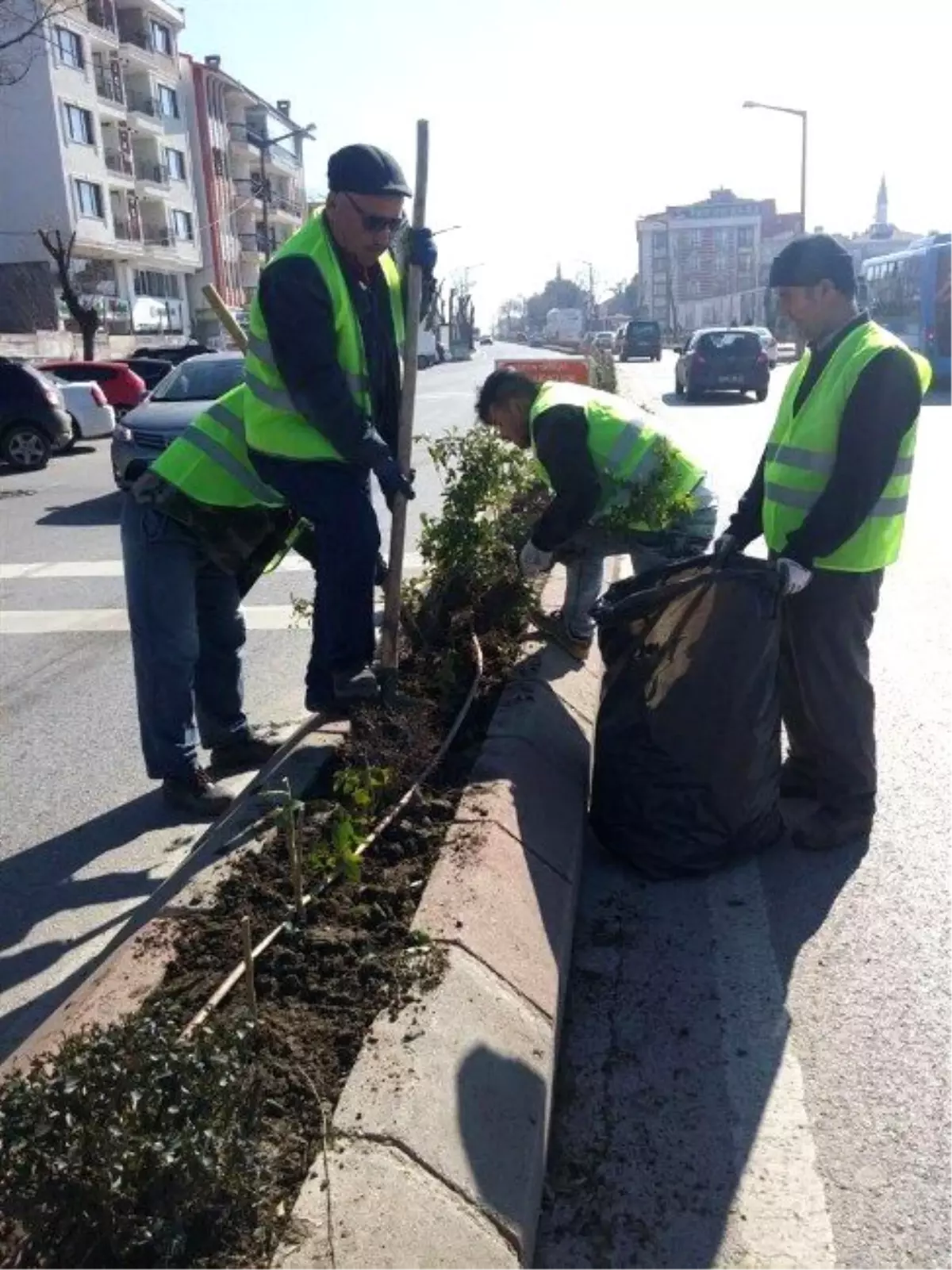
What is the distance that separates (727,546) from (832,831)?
3.25 ft

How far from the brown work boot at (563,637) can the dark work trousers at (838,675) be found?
1482mm

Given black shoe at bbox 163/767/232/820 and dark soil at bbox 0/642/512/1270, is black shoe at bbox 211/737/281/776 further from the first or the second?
dark soil at bbox 0/642/512/1270

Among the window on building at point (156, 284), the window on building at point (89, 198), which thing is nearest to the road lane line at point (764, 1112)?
the window on building at point (89, 198)

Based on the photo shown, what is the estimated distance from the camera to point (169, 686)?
4246 mm

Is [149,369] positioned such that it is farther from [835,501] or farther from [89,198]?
[89,198]

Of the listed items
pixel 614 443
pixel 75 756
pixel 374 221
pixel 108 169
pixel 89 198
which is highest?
pixel 108 169

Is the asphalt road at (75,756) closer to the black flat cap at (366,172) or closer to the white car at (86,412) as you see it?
A: the black flat cap at (366,172)

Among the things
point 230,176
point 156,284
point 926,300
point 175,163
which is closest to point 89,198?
point 156,284

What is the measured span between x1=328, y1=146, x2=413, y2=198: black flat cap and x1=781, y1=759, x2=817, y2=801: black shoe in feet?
7.80

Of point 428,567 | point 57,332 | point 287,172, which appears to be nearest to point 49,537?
point 428,567

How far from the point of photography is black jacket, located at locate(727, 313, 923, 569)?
3627 mm

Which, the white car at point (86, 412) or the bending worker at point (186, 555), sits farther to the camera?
the white car at point (86, 412)

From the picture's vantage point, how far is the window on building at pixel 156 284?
58.6m

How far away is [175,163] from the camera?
201 feet
